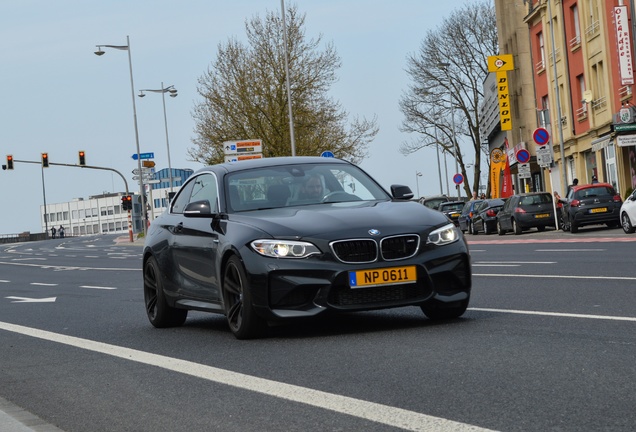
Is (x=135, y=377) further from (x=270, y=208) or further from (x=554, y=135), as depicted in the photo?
(x=554, y=135)

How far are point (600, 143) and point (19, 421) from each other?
42.9m

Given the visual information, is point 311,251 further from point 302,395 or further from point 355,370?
point 302,395

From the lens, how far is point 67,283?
84.5 feet

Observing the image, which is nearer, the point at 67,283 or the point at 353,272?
the point at 353,272

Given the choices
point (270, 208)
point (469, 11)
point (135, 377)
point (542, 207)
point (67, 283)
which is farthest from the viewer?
point (469, 11)

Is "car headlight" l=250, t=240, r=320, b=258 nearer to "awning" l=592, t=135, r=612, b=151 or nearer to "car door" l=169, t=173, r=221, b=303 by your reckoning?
"car door" l=169, t=173, r=221, b=303

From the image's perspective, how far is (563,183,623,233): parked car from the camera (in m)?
37.0

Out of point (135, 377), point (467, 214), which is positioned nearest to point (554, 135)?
point (467, 214)

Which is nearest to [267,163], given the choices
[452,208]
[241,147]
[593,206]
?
[593,206]

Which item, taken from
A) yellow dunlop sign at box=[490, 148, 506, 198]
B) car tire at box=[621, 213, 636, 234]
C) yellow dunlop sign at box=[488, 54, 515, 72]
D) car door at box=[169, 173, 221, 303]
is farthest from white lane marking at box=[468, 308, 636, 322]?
yellow dunlop sign at box=[490, 148, 506, 198]

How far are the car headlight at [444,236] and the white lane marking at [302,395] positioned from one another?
225 centimetres

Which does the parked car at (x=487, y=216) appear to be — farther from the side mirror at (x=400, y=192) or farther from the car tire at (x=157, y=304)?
the side mirror at (x=400, y=192)

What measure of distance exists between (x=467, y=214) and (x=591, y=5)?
32.6 ft

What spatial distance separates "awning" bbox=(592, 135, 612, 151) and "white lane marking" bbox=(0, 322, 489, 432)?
3862cm
